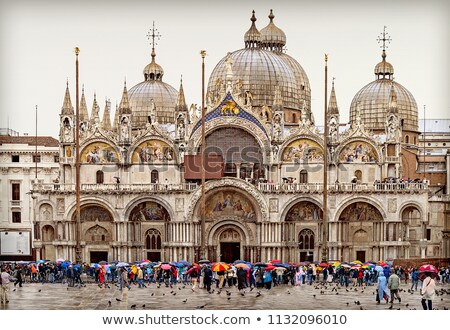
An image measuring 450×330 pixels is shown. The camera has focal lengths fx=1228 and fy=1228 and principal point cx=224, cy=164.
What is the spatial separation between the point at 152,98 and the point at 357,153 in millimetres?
22384

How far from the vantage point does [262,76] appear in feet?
306

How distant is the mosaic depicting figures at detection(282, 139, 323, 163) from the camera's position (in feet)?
279

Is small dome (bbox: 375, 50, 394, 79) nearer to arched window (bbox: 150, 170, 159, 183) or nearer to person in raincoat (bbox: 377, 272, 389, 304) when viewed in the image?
arched window (bbox: 150, 170, 159, 183)

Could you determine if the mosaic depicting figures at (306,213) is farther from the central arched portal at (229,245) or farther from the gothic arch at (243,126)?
the gothic arch at (243,126)

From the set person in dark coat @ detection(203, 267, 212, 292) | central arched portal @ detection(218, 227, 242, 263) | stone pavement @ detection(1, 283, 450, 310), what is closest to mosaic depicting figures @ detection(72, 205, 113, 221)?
central arched portal @ detection(218, 227, 242, 263)

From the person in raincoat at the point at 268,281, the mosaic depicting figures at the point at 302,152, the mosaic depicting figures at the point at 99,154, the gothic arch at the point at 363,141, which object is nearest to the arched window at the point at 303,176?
the mosaic depicting figures at the point at 302,152

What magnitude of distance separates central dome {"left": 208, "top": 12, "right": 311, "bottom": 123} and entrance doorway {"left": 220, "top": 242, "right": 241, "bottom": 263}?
41.2ft

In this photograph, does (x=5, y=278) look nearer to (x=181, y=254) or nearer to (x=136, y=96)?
(x=181, y=254)

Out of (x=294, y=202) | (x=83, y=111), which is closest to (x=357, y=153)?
(x=294, y=202)

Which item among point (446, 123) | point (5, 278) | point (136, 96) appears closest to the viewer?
point (5, 278)

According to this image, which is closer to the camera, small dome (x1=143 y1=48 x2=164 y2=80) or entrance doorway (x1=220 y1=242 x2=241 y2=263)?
entrance doorway (x1=220 y1=242 x2=241 y2=263)

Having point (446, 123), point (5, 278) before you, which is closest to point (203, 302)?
point (5, 278)
